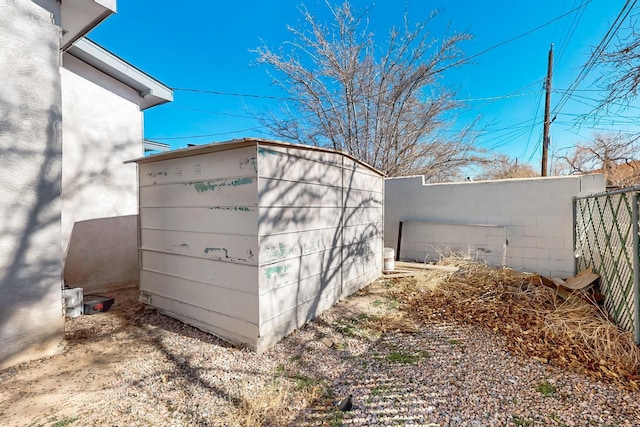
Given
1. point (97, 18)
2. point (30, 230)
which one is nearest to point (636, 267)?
point (30, 230)

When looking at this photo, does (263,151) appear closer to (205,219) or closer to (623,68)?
(205,219)

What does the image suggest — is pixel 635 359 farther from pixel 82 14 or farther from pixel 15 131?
pixel 82 14

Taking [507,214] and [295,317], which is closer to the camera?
[295,317]

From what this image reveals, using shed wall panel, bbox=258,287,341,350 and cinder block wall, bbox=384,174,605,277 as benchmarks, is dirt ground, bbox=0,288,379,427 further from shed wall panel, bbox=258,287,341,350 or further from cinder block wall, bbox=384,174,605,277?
cinder block wall, bbox=384,174,605,277

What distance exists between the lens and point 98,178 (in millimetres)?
4734

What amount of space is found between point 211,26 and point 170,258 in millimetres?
7692

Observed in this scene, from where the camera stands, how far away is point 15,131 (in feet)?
8.11

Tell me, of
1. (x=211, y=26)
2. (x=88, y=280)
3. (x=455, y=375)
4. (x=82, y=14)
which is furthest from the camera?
(x=211, y=26)

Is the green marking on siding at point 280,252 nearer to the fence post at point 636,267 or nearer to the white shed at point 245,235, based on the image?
the white shed at point 245,235

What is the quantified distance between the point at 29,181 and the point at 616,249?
627cm

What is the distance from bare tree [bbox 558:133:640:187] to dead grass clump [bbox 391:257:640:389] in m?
2.81

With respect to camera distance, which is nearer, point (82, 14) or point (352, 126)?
point (82, 14)

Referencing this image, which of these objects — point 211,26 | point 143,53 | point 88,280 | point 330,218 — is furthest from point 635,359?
point 143,53

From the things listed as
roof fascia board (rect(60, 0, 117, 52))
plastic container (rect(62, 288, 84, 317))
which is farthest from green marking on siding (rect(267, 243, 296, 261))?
roof fascia board (rect(60, 0, 117, 52))
